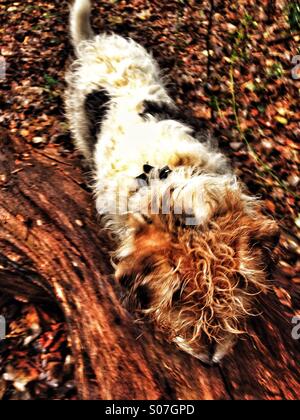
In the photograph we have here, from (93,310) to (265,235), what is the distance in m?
1.16

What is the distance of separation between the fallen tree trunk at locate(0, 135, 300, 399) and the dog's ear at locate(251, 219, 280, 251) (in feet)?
2.03

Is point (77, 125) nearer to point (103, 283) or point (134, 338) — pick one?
point (103, 283)

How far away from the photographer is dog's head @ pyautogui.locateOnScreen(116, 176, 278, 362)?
2053 millimetres

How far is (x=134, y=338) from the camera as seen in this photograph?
8.02 ft

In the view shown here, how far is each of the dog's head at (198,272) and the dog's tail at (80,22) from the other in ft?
7.42

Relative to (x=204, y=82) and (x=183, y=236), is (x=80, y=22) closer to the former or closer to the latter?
(x=204, y=82)

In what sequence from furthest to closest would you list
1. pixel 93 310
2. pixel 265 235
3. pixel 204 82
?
1. pixel 204 82
2. pixel 93 310
3. pixel 265 235

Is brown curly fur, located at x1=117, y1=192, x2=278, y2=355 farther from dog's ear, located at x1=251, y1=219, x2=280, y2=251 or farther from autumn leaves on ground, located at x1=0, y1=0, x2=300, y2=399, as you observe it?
autumn leaves on ground, located at x1=0, y1=0, x2=300, y2=399

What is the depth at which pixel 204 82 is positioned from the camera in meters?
4.44

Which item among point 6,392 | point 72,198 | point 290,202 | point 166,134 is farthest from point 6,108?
point 290,202

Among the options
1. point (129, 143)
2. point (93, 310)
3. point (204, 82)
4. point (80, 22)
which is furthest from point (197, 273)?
point (204, 82)

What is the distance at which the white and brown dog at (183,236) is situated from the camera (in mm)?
2064

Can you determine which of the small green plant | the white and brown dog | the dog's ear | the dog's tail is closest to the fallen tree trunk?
the white and brown dog

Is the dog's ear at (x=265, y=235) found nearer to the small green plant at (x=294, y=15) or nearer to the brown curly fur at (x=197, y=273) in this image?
the brown curly fur at (x=197, y=273)
